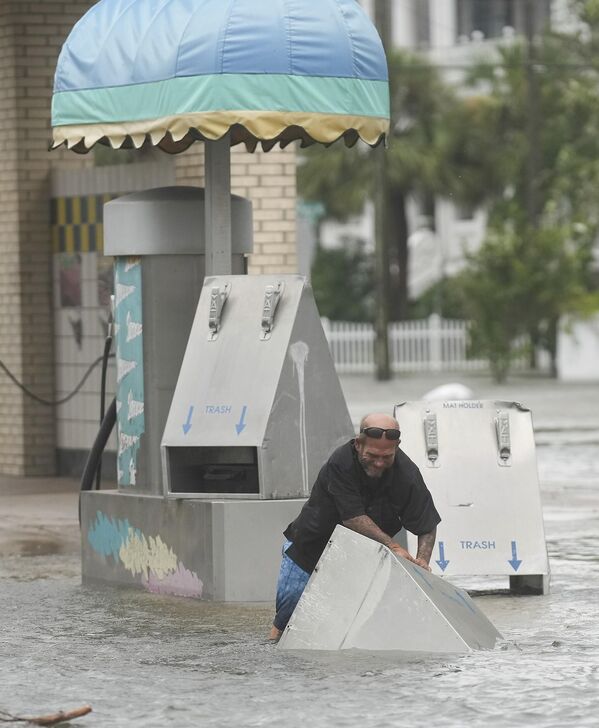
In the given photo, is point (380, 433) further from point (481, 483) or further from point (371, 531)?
point (481, 483)

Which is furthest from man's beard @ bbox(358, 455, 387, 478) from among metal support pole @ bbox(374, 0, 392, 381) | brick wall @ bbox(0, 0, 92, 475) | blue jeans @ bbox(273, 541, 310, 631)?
metal support pole @ bbox(374, 0, 392, 381)

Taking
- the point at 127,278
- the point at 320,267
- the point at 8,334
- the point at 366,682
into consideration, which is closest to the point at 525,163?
the point at 320,267

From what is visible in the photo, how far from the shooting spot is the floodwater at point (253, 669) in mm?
7320

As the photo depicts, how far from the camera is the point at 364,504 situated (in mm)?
8766

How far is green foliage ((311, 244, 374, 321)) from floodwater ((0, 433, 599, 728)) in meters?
39.3

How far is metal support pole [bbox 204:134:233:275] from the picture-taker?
11.0m

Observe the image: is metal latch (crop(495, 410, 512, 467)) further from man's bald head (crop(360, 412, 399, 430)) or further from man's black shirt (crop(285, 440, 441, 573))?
man's bald head (crop(360, 412, 399, 430))

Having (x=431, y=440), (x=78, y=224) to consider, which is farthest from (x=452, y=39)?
(x=431, y=440)

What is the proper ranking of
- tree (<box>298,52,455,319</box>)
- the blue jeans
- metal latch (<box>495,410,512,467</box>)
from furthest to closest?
tree (<box>298,52,455,319</box>), metal latch (<box>495,410,512,467</box>), the blue jeans

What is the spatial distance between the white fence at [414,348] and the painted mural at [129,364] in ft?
107

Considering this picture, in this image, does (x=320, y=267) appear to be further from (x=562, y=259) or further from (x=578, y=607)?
(x=578, y=607)

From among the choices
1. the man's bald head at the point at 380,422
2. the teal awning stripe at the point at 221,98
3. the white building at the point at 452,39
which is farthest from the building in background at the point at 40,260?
the white building at the point at 452,39

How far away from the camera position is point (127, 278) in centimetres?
1128

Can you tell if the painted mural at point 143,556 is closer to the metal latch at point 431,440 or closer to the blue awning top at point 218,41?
the metal latch at point 431,440
